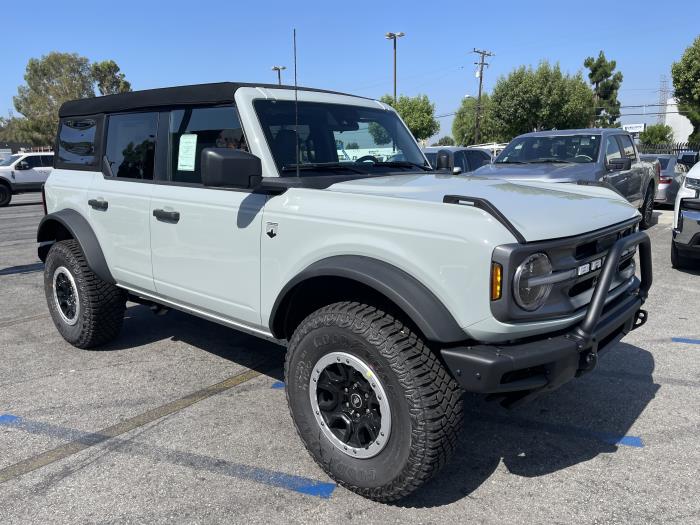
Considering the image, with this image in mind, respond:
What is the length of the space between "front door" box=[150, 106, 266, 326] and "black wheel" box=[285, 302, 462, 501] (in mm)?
601

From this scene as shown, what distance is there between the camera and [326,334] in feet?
8.96

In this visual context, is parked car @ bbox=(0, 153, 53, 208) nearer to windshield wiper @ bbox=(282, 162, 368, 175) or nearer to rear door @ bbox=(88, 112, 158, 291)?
rear door @ bbox=(88, 112, 158, 291)

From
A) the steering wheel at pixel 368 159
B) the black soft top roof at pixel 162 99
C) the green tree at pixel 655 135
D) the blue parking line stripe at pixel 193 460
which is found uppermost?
the green tree at pixel 655 135

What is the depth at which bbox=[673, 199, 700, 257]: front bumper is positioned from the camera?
22.3ft

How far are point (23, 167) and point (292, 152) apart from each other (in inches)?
813

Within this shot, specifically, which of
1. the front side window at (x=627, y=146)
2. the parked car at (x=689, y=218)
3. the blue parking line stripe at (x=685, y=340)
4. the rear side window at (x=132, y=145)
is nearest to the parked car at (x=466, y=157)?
the front side window at (x=627, y=146)

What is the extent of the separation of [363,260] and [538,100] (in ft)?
147

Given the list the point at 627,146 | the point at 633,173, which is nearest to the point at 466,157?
the point at 627,146

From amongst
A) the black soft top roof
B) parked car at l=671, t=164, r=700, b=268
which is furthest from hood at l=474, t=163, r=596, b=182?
the black soft top roof

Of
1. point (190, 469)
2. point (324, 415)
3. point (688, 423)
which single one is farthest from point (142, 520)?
point (688, 423)

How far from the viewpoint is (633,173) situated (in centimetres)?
998

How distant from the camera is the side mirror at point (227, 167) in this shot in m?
2.84

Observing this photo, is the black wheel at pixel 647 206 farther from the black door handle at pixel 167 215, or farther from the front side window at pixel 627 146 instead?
the black door handle at pixel 167 215

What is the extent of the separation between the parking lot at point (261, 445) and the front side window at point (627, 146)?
5941mm
